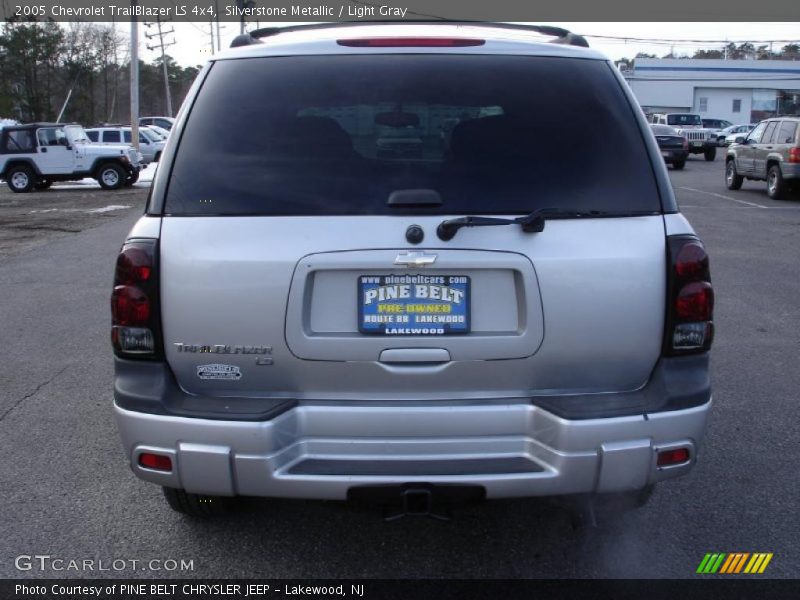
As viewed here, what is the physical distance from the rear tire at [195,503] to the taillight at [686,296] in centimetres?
190

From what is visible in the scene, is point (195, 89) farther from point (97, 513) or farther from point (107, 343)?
point (107, 343)

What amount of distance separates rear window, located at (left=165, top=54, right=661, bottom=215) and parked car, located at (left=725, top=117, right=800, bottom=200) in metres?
16.5

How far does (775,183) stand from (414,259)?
1801cm

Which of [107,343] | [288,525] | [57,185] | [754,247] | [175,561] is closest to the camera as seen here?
[175,561]

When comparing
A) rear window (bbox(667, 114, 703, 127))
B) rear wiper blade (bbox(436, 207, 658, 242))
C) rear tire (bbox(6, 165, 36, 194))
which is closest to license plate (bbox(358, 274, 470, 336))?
rear wiper blade (bbox(436, 207, 658, 242))

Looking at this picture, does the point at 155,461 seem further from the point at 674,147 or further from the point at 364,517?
the point at 674,147

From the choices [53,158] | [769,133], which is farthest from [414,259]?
[53,158]

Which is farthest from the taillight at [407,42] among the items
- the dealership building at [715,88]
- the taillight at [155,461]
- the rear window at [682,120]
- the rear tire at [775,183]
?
the dealership building at [715,88]

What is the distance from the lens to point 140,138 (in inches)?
1226

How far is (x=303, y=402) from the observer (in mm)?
2766

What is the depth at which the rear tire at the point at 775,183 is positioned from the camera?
59.4ft

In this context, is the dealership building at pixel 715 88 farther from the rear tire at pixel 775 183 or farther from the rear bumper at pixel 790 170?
the rear bumper at pixel 790 170

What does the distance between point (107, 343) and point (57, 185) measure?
22.5 meters

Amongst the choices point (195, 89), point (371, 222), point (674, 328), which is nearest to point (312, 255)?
point (371, 222)
